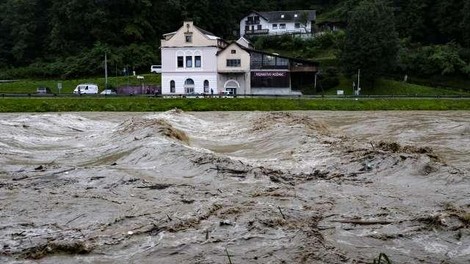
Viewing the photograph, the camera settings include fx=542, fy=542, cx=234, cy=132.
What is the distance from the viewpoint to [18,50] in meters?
93.9

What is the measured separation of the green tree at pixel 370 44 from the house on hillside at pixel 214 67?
6328mm

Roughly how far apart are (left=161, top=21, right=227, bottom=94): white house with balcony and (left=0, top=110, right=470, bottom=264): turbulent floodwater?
51721mm

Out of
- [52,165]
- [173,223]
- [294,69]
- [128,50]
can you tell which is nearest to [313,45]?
[294,69]

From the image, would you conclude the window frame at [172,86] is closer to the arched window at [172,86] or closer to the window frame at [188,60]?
the arched window at [172,86]

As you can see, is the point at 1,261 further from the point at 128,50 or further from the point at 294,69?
the point at 128,50

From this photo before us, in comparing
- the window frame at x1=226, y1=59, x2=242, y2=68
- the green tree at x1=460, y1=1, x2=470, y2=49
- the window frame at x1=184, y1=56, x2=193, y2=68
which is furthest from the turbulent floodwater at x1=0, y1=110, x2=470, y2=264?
the green tree at x1=460, y1=1, x2=470, y2=49

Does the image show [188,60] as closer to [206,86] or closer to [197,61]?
[197,61]

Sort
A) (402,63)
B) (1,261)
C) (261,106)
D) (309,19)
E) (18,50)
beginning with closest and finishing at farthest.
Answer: (1,261)
(261,106)
(402,63)
(18,50)
(309,19)

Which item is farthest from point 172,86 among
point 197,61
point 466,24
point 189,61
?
point 466,24

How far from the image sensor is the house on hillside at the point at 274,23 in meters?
107

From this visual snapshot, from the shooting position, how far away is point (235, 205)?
1040 centimetres

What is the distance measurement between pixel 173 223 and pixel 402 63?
7560cm

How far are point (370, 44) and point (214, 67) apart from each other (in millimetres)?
20816

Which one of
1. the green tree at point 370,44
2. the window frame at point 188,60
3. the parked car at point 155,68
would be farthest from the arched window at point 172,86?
the green tree at point 370,44
